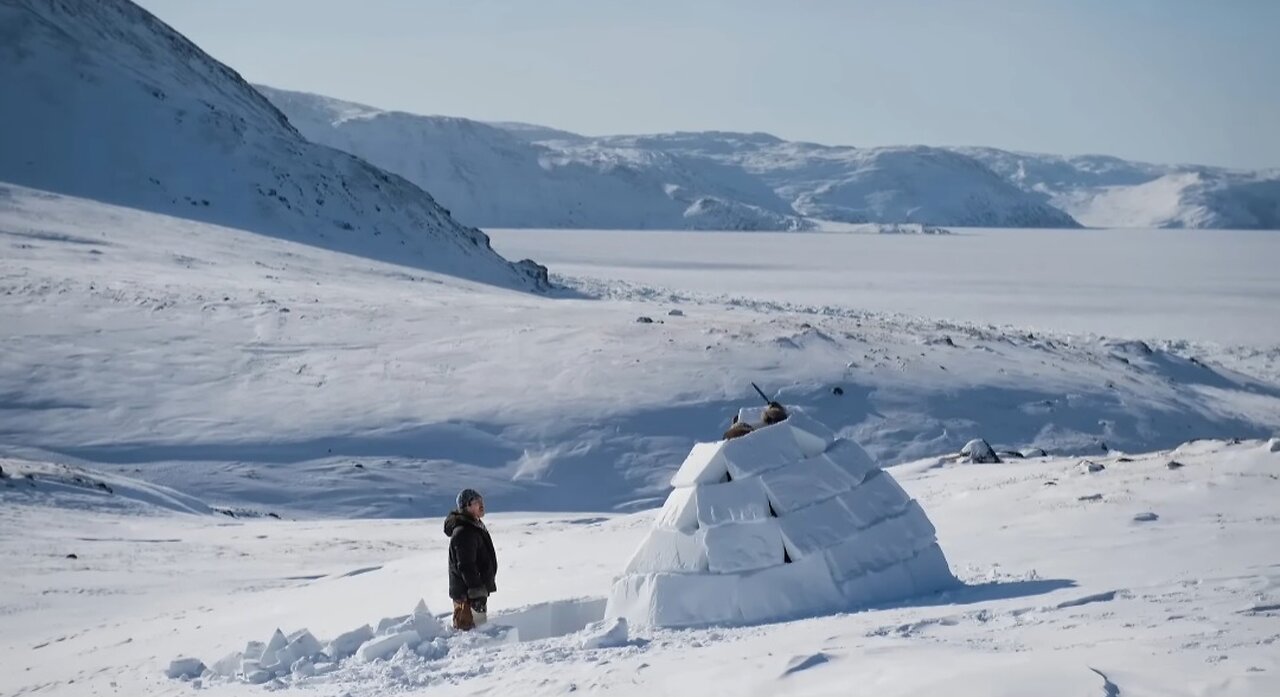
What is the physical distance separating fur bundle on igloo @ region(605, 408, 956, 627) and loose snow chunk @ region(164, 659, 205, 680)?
2659 millimetres

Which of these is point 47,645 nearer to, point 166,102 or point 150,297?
point 150,297

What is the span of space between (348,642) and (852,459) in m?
3.63

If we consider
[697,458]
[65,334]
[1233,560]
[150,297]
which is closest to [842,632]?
[697,458]

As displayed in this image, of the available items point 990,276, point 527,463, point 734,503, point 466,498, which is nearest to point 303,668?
point 466,498

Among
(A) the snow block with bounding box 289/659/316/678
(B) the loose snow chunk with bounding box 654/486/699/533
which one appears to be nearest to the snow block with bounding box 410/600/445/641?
(A) the snow block with bounding box 289/659/316/678

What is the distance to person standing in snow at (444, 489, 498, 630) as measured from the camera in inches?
356

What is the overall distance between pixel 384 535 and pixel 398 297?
1671 cm

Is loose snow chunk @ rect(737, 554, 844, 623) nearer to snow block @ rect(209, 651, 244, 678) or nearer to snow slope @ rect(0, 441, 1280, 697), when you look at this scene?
snow slope @ rect(0, 441, 1280, 697)

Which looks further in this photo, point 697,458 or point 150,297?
point 150,297

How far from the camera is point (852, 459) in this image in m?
9.65

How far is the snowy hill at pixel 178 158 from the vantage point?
42000 mm

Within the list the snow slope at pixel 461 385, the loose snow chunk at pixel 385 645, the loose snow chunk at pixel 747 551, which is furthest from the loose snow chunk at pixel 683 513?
the snow slope at pixel 461 385

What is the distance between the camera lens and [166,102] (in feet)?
151

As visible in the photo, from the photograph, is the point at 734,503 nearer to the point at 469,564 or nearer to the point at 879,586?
the point at 879,586
